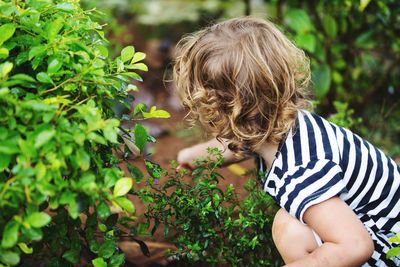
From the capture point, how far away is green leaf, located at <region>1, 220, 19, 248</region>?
1502mm

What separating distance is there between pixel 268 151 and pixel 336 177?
298 millimetres

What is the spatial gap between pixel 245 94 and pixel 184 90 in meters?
0.23

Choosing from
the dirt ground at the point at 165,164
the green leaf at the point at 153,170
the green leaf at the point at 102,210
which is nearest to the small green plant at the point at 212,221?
the green leaf at the point at 153,170

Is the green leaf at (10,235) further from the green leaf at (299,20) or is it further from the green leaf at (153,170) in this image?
the green leaf at (299,20)

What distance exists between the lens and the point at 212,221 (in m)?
2.22

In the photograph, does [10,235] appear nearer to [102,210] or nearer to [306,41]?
[102,210]

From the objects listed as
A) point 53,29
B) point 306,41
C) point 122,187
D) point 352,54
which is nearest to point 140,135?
point 122,187

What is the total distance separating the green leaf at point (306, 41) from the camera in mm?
3631

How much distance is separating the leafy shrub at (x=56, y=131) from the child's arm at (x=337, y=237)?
0.60m

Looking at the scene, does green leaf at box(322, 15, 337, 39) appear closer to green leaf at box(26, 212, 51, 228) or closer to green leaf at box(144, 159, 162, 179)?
green leaf at box(144, 159, 162, 179)

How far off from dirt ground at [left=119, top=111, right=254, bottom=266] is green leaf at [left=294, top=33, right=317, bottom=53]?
Result: 750 millimetres

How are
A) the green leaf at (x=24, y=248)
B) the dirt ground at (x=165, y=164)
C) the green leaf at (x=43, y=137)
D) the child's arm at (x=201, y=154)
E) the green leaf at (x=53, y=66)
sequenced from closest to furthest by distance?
the green leaf at (x=43, y=137)
the green leaf at (x=24, y=248)
the green leaf at (x=53, y=66)
the child's arm at (x=201, y=154)
the dirt ground at (x=165, y=164)

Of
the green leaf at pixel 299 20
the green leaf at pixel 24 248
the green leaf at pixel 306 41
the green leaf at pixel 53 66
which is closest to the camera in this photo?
the green leaf at pixel 24 248

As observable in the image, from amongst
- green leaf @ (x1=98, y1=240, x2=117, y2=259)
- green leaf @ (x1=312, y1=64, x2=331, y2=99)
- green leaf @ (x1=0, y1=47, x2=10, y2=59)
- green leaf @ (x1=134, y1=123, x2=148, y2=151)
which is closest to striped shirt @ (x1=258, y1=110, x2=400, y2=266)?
green leaf @ (x1=134, y1=123, x2=148, y2=151)
